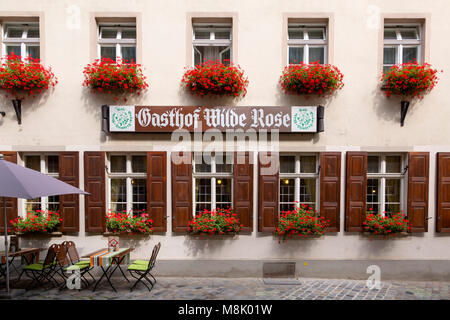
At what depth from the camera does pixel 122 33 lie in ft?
20.0

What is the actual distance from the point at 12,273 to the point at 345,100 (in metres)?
8.24

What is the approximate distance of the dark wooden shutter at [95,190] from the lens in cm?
575

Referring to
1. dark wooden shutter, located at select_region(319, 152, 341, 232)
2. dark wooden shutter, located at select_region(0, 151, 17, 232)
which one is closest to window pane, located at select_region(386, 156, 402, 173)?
dark wooden shutter, located at select_region(319, 152, 341, 232)

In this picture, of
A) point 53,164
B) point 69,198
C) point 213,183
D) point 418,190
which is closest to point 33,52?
point 53,164

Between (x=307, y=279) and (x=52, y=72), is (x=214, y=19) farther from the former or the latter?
(x=307, y=279)

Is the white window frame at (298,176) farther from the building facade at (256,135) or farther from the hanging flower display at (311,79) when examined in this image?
the hanging flower display at (311,79)

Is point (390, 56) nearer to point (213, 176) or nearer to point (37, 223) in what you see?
point (213, 176)

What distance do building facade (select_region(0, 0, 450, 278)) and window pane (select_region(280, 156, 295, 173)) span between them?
11.3 inches

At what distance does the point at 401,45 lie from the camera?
5.95m

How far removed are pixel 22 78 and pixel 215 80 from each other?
4.03 meters

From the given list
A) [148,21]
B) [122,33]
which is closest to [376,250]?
[148,21]

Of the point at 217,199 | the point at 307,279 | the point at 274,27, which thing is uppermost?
the point at 274,27

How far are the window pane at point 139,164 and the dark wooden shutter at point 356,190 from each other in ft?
14.9

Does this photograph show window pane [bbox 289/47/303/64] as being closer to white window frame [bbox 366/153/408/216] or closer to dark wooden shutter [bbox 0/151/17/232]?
white window frame [bbox 366/153/408/216]
